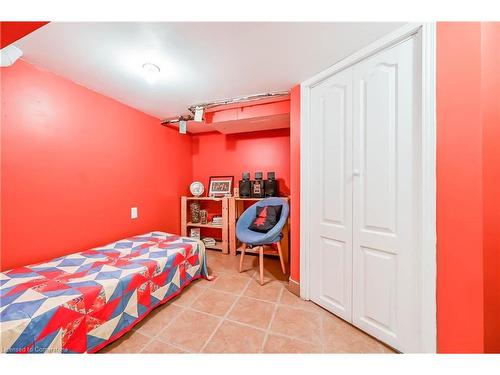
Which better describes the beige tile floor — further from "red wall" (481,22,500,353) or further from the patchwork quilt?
"red wall" (481,22,500,353)

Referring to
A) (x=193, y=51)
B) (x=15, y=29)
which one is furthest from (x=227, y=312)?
(x=15, y=29)

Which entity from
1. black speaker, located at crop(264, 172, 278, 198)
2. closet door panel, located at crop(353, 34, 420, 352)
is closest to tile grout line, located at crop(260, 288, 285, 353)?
closet door panel, located at crop(353, 34, 420, 352)

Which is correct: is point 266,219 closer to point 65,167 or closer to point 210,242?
A: point 210,242

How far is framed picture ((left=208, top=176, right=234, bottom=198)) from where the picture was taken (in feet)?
10.9

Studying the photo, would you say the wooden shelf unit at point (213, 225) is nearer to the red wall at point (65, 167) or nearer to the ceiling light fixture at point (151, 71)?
the red wall at point (65, 167)

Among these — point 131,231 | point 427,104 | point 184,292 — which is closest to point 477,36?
point 427,104

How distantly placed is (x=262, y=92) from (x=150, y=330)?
243 centimetres

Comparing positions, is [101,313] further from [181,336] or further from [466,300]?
[466,300]

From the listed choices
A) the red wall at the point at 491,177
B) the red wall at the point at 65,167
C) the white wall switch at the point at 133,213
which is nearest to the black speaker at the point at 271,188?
the red wall at the point at 65,167

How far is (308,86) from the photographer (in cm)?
174

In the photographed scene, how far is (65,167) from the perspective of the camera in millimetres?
1694

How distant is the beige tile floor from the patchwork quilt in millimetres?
133

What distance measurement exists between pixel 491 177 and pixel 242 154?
2846 millimetres

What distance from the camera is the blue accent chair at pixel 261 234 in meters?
2.09
